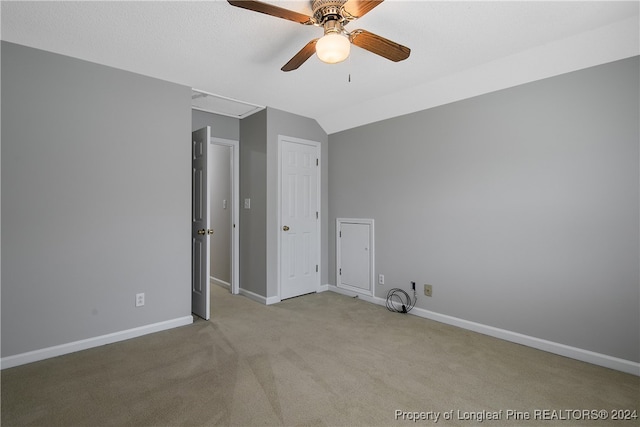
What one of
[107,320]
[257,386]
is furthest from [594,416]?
[107,320]

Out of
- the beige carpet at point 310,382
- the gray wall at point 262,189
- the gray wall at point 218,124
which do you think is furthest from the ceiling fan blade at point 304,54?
the beige carpet at point 310,382

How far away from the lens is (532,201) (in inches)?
105

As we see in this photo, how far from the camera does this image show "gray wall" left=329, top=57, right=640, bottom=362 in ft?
7.53

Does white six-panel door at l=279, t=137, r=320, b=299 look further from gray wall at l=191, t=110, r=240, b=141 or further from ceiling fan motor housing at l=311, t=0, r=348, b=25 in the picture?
ceiling fan motor housing at l=311, t=0, r=348, b=25

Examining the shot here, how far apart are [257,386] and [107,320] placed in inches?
62.1

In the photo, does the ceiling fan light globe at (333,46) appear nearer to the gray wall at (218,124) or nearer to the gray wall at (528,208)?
the gray wall at (528,208)

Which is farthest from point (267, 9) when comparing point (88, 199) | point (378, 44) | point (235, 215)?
point (235, 215)

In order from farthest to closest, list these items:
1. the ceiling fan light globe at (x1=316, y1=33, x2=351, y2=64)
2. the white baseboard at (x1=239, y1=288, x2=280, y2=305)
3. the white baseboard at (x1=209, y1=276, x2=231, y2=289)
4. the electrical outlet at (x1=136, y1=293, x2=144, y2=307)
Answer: the white baseboard at (x1=209, y1=276, x2=231, y2=289) → the white baseboard at (x1=239, y1=288, x2=280, y2=305) → the electrical outlet at (x1=136, y1=293, x2=144, y2=307) → the ceiling fan light globe at (x1=316, y1=33, x2=351, y2=64)

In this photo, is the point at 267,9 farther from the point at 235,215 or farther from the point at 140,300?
the point at 235,215

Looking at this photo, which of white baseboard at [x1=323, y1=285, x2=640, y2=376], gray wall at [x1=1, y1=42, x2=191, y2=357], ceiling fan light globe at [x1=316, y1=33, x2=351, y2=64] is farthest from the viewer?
gray wall at [x1=1, y1=42, x2=191, y2=357]

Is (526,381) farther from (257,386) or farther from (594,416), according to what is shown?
(257,386)

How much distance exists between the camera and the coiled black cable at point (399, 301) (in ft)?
11.6

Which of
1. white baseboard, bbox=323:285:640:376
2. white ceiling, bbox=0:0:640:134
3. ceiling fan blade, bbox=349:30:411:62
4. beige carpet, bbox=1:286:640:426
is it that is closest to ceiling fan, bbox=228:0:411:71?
ceiling fan blade, bbox=349:30:411:62

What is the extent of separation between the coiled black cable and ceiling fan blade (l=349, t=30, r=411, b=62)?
2495 mm
